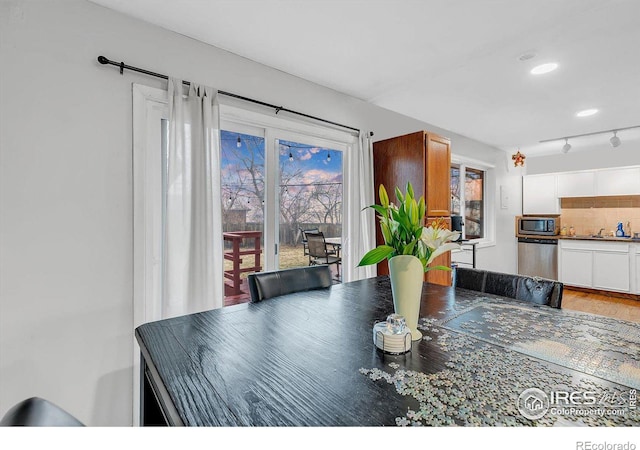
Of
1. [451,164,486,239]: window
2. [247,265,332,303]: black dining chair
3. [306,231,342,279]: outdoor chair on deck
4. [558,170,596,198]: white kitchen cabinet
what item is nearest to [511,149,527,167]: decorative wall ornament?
[451,164,486,239]: window

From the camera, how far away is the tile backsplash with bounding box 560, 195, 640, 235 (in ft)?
16.7

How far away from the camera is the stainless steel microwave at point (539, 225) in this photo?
5.54 meters

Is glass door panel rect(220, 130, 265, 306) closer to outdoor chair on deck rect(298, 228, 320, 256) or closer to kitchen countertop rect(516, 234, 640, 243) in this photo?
outdoor chair on deck rect(298, 228, 320, 256)

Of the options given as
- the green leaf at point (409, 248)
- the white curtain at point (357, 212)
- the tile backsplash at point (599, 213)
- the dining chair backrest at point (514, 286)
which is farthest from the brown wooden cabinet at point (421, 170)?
the tile backsplash at point (599, 213)

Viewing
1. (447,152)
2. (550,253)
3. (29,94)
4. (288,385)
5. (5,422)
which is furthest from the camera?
(550,253)

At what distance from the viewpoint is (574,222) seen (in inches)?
227

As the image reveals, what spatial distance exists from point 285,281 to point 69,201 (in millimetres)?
1264

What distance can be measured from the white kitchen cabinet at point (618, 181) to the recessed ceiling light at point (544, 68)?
3.83 m

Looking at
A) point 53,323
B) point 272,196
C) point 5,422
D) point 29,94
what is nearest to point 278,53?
point 272,196

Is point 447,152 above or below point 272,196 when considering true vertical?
above

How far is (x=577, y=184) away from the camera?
17.9 feet

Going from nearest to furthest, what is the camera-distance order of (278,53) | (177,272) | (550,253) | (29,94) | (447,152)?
(29,94) < (177,272) < (278,53) < (447,152) < (550,253)
